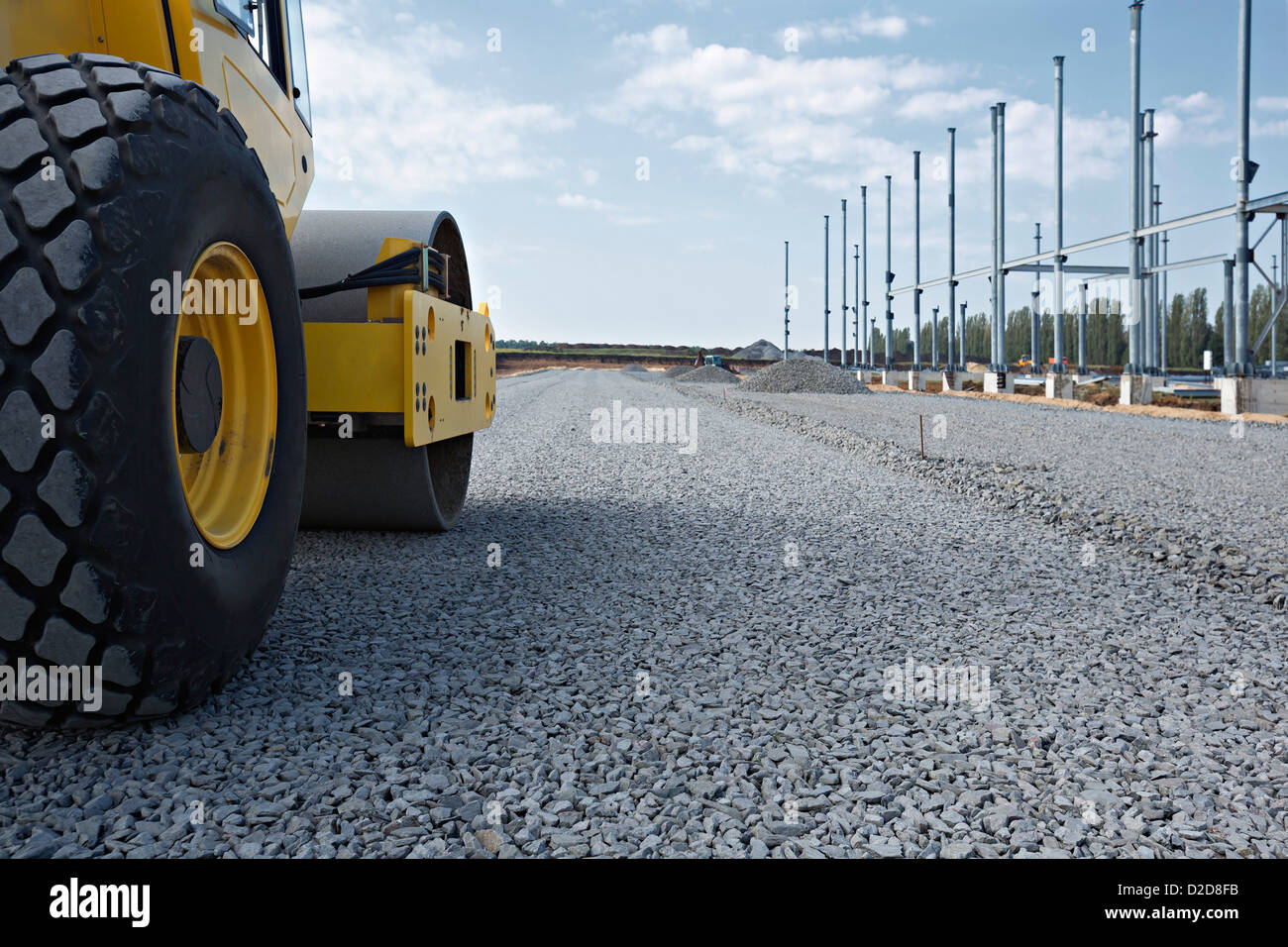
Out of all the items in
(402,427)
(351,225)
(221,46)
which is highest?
(221,46)

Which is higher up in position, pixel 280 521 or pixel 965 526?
pixel 280 521

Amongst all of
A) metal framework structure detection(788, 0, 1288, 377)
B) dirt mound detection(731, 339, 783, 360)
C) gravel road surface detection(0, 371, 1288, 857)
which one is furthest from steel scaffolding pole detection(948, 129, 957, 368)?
dirt mound detection(731, 339, 783, 360)

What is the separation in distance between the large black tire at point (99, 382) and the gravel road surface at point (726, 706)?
1.36ft

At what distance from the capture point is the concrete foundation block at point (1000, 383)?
107ft

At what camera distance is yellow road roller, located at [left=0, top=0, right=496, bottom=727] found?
215 cm

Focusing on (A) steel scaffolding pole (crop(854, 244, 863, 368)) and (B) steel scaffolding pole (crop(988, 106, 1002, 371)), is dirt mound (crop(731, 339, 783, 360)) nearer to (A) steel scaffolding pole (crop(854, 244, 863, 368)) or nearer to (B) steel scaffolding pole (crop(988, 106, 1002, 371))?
(A) steel scaffolding pole (crop(854, 244, 863, 368))

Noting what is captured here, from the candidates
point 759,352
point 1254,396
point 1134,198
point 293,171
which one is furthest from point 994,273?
point 759,352

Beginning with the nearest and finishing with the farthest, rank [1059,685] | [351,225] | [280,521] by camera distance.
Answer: [280,521]
[1059,685]
[351,225]

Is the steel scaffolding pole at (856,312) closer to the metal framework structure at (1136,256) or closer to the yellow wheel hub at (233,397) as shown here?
the metal framework structure at (1136,256)

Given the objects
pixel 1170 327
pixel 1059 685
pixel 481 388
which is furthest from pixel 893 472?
pixel 1170 327

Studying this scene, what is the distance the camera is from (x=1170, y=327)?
71.7 m

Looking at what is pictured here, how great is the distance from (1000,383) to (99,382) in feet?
111

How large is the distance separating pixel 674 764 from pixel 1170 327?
8187cm
